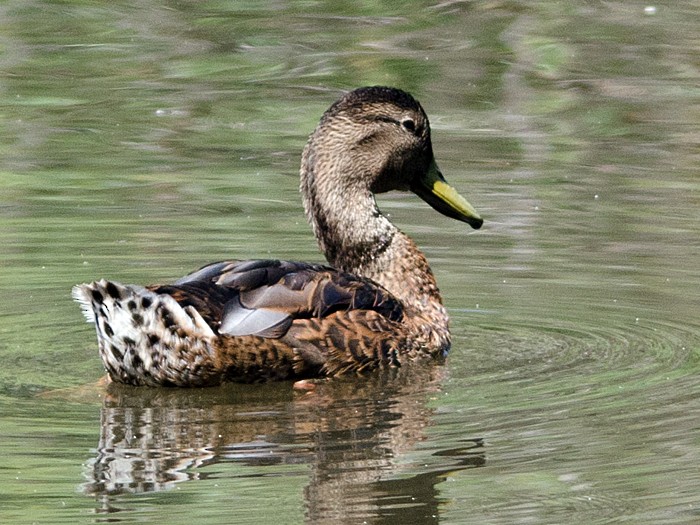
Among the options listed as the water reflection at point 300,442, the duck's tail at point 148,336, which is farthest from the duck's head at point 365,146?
the duck's tail at point 148,336

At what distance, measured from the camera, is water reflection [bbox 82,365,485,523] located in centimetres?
643

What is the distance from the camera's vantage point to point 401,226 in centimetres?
1139

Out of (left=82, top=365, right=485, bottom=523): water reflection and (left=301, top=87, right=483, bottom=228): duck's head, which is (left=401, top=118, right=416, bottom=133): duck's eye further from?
(left=82, top=365, right=485, bottom=523): water reflection

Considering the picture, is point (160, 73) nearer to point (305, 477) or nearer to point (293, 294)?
point (293, 294)

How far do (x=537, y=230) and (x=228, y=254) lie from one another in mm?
1959

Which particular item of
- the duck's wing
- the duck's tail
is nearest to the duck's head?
the duck's wing

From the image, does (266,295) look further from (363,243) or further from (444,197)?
(444,197)

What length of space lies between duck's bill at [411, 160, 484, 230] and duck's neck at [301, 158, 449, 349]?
1.39ft

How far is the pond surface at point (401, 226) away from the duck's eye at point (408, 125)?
101 centimetres

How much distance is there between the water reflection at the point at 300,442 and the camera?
6434 millimetres

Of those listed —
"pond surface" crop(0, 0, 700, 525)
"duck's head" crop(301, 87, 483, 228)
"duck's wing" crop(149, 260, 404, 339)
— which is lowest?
"pond surface" crop(0, 0, 700, 525)

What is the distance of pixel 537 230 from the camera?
1116cm

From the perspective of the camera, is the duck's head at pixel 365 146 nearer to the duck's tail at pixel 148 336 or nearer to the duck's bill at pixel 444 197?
the duck's bill at pixel 444 197

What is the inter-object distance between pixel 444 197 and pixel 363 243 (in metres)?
0.63
